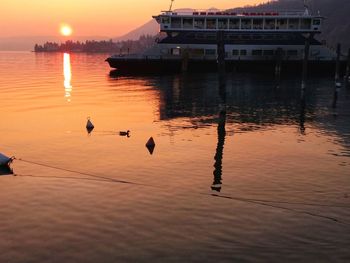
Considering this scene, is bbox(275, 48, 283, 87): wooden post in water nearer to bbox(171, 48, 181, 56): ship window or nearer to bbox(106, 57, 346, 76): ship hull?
bbox(106, 57, 346, 76): ship hull

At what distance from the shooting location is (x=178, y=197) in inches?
670

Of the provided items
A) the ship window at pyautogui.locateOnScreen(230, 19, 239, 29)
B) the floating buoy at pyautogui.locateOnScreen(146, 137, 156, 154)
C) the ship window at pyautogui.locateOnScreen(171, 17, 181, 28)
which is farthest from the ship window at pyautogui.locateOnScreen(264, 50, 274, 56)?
the floating buoy at pyautogui.locateOnScreen(146, 137, 156, 154)

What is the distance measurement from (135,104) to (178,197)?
28968mm

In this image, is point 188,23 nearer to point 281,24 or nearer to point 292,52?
point 281,24

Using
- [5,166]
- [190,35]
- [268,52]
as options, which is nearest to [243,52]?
[268,52]

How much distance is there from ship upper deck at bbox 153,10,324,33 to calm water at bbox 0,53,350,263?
151ft

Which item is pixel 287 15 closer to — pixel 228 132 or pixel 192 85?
pixel 192 85

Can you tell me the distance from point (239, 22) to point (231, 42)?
4.58 m

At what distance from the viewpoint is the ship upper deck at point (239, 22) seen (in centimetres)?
8062

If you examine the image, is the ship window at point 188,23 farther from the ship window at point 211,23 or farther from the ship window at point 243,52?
the ship window at point 243,52

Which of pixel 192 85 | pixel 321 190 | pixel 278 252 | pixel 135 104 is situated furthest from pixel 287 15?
pixel 278 252

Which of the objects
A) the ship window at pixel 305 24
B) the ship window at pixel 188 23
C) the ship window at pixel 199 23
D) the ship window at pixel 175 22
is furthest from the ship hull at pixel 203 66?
the ship window at pixel 305 24

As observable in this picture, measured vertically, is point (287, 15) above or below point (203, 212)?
above

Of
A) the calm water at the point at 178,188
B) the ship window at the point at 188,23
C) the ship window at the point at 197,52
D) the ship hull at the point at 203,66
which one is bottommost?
the calm water at the point at 178,188
